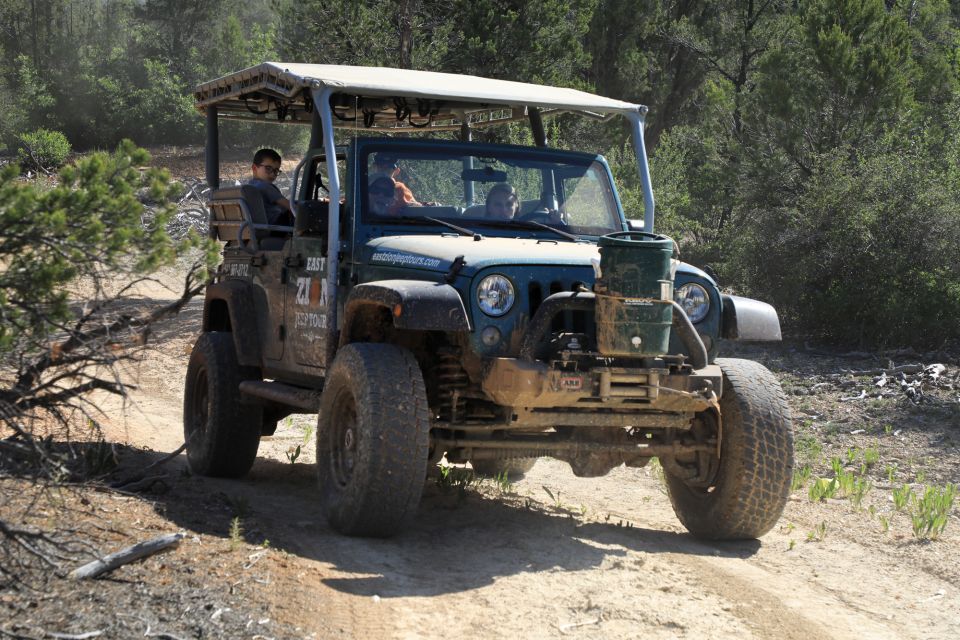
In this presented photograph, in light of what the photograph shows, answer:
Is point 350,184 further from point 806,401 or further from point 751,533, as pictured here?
point 806,401

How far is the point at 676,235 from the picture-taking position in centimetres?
1744

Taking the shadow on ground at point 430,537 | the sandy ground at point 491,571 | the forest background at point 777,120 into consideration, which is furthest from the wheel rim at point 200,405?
the forest background at point 777,120

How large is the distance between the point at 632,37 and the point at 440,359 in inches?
806

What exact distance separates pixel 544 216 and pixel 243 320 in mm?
2259

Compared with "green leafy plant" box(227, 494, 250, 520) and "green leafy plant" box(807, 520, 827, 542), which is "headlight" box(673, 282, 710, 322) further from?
"green leafy plant" box(227, 494, 250, 520)

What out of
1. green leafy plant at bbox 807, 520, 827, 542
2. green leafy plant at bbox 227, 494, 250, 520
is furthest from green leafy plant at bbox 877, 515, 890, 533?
green leafy plant at bbox 227, 494, 250, 520

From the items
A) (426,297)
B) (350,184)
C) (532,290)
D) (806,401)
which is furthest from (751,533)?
(806,401)

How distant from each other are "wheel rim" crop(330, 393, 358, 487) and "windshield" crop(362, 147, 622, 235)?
3.99 feet

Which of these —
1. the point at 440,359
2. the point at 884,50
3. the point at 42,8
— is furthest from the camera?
the point at 42,8

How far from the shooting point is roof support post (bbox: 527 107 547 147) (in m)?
8.53

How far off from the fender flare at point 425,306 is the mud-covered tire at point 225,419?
8.04 feet

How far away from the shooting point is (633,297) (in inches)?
227

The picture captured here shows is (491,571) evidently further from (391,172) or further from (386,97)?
(386,97)

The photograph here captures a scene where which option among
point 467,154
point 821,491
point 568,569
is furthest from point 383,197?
point 821,491
